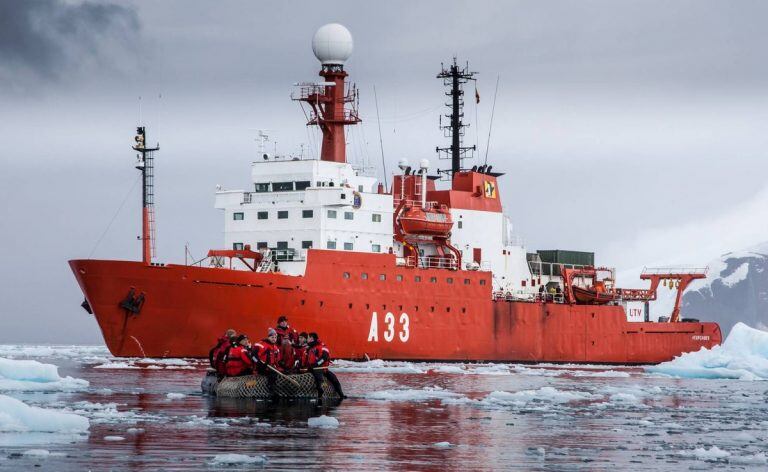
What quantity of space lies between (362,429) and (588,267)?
35429mm

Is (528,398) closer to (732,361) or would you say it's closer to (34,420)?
(34,420)

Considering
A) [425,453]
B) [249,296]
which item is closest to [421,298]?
[249,296]

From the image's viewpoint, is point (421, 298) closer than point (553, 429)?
No

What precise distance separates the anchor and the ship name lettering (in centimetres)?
848

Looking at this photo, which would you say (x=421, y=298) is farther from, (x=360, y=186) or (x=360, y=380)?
(x=360, y=380)

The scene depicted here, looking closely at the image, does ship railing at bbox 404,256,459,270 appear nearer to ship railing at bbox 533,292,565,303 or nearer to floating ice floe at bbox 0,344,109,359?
ship railing at bbox 533,292,565,303

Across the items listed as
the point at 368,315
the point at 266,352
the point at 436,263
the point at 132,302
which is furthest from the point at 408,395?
the point at 436,263

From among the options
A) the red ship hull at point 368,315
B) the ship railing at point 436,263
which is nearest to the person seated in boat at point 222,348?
the red ship hull at point 368,315

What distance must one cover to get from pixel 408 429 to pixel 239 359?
19.2 ft

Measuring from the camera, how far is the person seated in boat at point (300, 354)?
25906mm

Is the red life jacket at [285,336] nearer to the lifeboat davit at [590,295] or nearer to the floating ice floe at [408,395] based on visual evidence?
the floating ice floe at [408,395]

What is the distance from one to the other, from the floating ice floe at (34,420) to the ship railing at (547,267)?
36.1 meters

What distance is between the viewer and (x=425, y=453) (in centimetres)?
1794

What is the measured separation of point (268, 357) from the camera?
25531 millimetres
